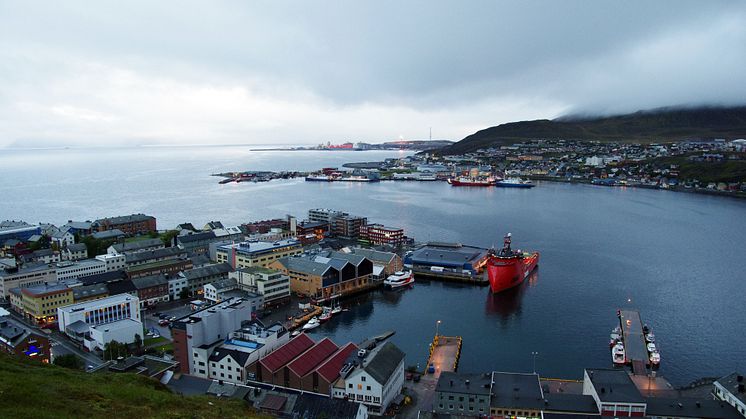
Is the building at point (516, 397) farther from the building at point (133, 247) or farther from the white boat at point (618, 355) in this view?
the building at point (133, 247)

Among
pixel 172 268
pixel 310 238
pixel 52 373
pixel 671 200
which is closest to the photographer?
pixel 52 373

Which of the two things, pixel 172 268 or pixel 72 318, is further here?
pixel 172 268

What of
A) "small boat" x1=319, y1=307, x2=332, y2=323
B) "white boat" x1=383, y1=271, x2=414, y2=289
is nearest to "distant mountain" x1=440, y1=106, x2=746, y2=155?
"white boat" x1=383, y1=271, x2=414, y2=289

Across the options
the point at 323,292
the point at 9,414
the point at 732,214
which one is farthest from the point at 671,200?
the point at 9,414

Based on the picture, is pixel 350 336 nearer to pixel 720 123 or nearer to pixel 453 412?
pixel 453 412

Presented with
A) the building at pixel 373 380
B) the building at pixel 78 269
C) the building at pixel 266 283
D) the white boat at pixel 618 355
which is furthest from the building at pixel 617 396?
the building at pixel 78 269

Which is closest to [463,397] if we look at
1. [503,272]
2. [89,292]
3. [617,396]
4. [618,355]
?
[617,396]

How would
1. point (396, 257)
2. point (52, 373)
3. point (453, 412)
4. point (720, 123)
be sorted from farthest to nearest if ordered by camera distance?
point (720, 123) → point (396, 257) → point (453, 412) → point (52, 373)
